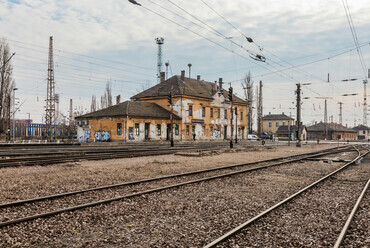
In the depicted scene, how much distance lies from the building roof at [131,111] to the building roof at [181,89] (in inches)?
151

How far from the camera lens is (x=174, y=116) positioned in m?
50.6

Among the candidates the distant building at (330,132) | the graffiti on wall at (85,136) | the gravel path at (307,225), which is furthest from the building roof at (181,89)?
the distant building at (330,132)

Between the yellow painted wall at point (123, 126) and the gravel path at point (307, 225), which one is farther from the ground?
the yellow painted wall at point (123, 126)

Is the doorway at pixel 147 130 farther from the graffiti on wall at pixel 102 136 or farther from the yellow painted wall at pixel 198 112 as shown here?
the yellow painted wall at pixel 198 112

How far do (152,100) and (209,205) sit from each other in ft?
156

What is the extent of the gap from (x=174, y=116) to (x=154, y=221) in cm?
4422

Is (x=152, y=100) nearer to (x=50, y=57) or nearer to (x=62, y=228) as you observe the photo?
A: (x=50, y=57)

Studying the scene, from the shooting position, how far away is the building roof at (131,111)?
44.2 m

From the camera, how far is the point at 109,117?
44562 mm

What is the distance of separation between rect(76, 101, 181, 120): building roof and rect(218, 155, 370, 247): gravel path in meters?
36.1

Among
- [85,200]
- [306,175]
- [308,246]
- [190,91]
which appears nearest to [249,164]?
[306,175]

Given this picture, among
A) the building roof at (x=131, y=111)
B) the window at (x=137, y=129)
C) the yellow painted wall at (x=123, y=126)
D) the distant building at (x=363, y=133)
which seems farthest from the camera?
the distant building at (x=363, y=133)

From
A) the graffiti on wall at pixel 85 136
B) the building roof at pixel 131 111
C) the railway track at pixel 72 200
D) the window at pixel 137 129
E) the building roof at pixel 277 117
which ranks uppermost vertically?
the building roof at pixel 277 117

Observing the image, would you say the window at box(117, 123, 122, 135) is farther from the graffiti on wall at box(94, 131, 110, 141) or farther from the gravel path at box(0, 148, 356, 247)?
the gravel path at box(0, 148, 356, 247)
